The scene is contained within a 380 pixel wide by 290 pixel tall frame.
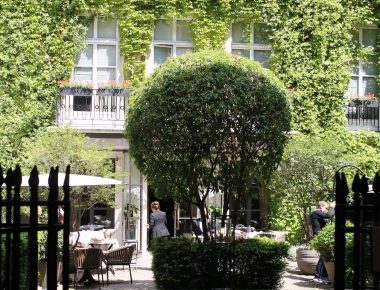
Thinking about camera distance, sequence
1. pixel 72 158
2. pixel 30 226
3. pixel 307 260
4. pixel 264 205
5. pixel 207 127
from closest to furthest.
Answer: pixel 30 226 < pixel 207 127 < pixel 307 260 < pixel 72 158 < pixel 264 205

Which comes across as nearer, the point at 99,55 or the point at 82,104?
the point at 82,104

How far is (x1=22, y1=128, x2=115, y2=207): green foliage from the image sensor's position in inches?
784

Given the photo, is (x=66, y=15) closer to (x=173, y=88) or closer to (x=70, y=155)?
(x=70, y=155)

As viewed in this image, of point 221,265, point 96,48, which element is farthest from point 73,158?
point 221,265

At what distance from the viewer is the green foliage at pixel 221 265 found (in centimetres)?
1388

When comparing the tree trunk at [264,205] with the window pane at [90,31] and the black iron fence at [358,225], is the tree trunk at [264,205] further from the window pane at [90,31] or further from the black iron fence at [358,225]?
the black iron fence at [358,225]

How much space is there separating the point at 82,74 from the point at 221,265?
1204 centimetres

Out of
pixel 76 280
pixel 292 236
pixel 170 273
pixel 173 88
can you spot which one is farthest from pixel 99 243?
pixel 292 236

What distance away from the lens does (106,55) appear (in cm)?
2462

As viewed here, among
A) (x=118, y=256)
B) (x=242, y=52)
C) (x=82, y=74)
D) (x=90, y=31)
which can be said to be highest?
(x=90, y=31)

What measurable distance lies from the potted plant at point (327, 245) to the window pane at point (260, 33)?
1084cm

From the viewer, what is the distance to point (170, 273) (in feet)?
46.2

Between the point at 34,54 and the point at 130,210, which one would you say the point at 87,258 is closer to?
the point at 130,210

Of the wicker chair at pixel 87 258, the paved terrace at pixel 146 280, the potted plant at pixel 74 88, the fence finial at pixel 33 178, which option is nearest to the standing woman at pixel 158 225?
the paved terrace at pixel 146 280
